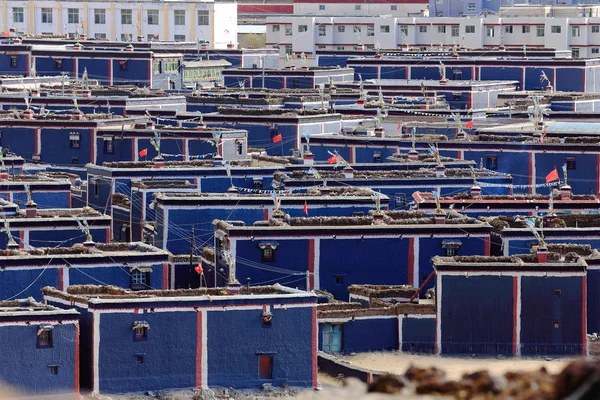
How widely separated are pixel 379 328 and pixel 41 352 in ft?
44.8

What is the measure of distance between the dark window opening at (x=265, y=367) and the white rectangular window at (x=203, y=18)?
119166 mm

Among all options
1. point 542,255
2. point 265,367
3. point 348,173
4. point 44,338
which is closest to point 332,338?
point 265,367

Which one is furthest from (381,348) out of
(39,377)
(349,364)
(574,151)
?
(574,151)

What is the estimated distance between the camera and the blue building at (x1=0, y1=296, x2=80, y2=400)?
2089 inches

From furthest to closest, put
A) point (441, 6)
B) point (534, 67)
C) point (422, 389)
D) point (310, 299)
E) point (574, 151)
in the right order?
point (441, 6), point (534, 67), point (574, 151), point (310, 299), point (422, 389)

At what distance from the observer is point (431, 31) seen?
176m

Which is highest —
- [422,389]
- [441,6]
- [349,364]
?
[441,6]

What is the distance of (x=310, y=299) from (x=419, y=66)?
91982 millimetres

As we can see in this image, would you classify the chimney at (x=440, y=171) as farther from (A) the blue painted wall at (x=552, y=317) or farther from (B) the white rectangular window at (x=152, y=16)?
(B) the white rectangular window at (x=152, y=16)

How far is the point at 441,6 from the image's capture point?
18650cm

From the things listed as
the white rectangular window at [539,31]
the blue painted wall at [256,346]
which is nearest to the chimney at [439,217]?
the blue painted wall at [256,346]

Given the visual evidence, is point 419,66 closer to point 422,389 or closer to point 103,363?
point 103,363

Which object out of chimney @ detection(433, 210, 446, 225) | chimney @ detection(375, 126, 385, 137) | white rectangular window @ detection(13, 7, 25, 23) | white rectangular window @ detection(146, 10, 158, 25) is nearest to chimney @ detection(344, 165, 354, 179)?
chimney @ detection(433, 210, 446, 225)

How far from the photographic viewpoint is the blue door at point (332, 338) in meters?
61.8
